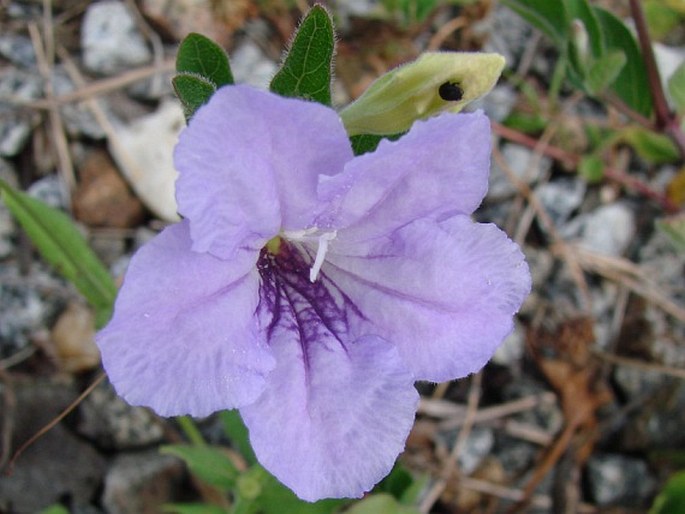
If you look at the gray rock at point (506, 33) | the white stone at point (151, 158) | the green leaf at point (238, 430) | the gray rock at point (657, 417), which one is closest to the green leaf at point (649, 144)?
the gray rock at point (506, 33)

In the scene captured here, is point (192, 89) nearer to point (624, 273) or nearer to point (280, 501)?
point (280, 501)

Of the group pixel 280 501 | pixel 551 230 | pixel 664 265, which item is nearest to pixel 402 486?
pixel 280 501

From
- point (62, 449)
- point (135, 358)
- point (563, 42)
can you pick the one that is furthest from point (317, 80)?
point (62, 449)

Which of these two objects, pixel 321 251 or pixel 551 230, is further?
pixel 551 230

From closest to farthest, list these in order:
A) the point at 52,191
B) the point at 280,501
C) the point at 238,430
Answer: the point at 280,501, the point at 238,430, the point at 52,191

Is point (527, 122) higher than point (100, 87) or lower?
lower

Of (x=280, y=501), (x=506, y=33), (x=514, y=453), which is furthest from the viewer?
(x=506, y=33)

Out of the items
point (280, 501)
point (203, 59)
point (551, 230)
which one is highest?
point (203, 59)
